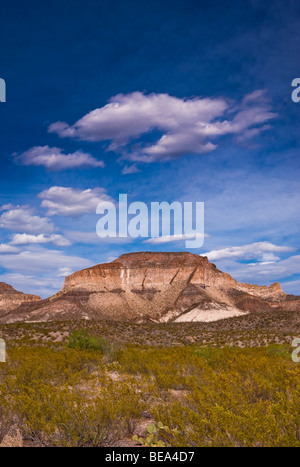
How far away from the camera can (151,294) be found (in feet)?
332

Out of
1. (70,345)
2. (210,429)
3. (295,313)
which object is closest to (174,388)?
(210,429)

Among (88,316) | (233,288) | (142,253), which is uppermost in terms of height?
(142,253)

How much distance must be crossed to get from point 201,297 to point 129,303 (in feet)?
60.7

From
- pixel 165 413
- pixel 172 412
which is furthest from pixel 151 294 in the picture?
pixel 172 412

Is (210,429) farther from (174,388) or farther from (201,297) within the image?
(201,297)

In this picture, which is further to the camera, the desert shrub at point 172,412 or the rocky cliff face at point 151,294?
the rocky cliff face at point 151,294

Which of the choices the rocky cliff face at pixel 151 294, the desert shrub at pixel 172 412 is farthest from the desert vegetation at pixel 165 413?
the rocky cliff face at pixel 151 294

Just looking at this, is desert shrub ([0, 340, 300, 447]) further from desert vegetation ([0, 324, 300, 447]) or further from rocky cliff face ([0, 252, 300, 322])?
rocky cliff face ([0, 252, 300, 322])

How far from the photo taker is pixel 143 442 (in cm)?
727

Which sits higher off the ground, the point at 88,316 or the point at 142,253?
the point at 142,253

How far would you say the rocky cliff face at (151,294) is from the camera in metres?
85.2

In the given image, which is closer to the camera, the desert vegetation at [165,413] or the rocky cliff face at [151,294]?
the desert vegetation at [165,413]

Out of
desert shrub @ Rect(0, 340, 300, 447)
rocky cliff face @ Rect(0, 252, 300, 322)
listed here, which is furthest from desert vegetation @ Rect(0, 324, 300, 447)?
rocky cliff face @ Rect(0, 252, 300, 322)

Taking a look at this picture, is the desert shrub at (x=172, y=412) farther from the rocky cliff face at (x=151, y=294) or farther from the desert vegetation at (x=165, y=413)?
the rocky cliff face at (x=151, y=294)
